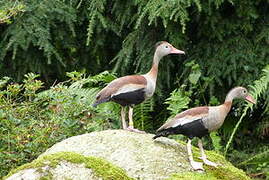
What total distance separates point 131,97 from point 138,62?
83.3 inches

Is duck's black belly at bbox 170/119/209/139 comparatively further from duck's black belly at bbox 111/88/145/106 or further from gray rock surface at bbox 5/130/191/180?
duck's black belly at bbox 111/88/145/106

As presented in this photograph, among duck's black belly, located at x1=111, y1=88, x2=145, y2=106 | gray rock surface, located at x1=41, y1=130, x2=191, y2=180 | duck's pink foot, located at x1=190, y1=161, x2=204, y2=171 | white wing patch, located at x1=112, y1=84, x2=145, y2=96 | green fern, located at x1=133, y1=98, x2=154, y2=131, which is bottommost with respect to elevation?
green fern, located at x1=133, y1=98, x2=154, y2=131

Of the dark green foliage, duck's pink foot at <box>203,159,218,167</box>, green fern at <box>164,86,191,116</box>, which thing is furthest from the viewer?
green fern at <box>164,86,191,116</box>

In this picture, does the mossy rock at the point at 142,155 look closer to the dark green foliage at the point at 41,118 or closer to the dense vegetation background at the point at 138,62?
the dark green foliage at the point at 41,118

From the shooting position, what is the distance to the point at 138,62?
6820mm

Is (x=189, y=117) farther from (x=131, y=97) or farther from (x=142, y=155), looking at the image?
(x=131, y=97)

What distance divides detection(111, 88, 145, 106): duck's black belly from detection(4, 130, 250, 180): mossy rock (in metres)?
0.27

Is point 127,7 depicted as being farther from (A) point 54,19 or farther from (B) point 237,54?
(B) point 237,54

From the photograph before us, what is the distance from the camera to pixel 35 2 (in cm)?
677

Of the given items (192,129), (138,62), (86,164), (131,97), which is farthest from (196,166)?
(138,62)

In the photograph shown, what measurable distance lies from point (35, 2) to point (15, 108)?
4.95 feet

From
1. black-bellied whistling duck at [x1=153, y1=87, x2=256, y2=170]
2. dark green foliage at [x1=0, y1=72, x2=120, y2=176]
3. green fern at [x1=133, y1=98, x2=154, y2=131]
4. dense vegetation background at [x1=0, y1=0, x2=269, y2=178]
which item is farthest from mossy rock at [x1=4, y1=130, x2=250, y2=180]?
green fern at [x1=133, y1=98, x2=154, y2=131]

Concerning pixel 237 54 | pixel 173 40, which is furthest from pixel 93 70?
pixel 237 54

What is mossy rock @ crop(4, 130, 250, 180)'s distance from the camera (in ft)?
13.8
